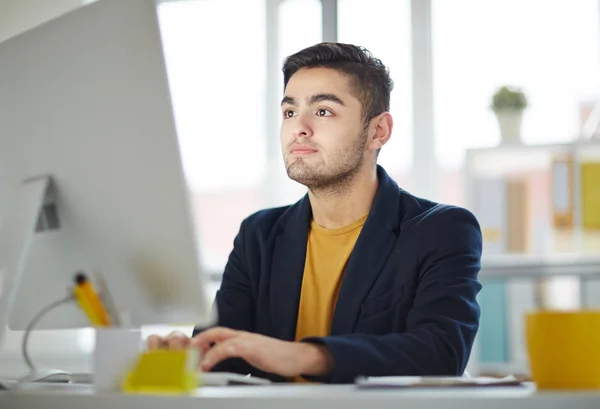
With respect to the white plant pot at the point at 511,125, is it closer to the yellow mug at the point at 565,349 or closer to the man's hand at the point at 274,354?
the man's hand at the point at 274,354

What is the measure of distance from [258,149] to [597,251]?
1691 mm

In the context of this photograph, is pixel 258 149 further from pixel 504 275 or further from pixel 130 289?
pixel 130 289

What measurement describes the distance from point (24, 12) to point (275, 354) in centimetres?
306

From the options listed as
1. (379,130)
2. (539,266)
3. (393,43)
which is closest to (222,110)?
(393,43)

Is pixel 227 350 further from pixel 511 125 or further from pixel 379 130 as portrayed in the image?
pixel 511 125

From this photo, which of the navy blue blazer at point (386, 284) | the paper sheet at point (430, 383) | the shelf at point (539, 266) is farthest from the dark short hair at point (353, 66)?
the shelf at point (539, 266)

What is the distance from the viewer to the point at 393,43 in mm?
4117

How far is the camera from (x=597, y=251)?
3.49 metres

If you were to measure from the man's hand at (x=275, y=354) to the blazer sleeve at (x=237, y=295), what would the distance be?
1.89 ft

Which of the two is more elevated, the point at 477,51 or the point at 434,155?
the point at 477,51

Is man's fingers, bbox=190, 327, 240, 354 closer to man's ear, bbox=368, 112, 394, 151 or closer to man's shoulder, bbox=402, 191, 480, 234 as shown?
man's shoulder, bbox=402, 191, 480, 234

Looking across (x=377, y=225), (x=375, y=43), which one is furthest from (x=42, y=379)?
(x=375, y=43)

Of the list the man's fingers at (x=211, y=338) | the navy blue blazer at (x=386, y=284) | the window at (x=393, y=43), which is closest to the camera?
the man's fingers at (x=211, y=338)

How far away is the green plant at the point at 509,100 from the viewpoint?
12.0ft
